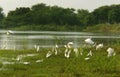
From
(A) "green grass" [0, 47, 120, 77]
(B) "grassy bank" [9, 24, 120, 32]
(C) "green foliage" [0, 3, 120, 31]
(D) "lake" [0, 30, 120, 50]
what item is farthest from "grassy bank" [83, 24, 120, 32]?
(A) "green grass" [0, 47, 120, 77]

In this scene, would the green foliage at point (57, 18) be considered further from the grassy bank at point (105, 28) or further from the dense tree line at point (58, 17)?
the grassy bank at point (105, 28)

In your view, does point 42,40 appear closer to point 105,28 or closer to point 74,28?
point 105,28

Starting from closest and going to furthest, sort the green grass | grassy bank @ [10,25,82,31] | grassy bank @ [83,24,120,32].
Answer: the green grass < grassy bank @ [83,24,120,32] < grassy bank @ [10,25,82,31]

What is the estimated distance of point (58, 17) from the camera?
8475 centimetres

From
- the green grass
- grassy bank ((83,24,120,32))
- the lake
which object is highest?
the green grass

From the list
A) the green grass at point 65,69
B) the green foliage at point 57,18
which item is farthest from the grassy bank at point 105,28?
the green grass at point 65,69

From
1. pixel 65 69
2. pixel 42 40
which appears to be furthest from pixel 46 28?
pixel 65 69

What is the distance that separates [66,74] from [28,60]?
12.9ft

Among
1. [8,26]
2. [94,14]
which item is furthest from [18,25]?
[94,14]

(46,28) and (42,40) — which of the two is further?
(46,28)

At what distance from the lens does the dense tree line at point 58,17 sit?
81312 mm

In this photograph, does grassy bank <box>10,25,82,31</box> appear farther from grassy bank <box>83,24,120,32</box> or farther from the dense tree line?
grassy bank <box>83,24,120,32</box>

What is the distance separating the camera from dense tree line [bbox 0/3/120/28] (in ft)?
267

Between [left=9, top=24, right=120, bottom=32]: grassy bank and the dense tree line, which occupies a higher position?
the dense tree line
